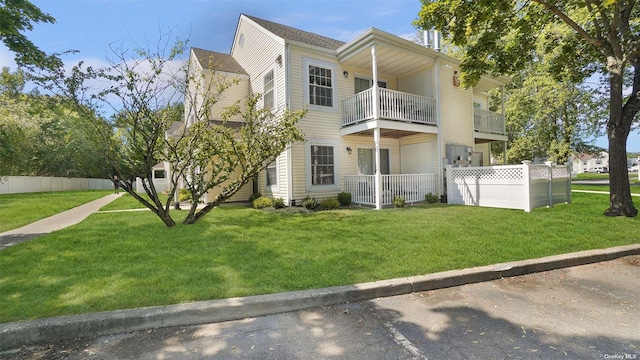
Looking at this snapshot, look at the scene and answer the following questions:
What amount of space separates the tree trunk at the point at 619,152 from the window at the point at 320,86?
8443 mm

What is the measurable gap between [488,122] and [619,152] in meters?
7.26

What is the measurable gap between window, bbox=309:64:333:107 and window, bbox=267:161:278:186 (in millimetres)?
2995

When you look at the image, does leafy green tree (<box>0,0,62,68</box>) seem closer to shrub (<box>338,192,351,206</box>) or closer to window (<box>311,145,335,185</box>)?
window (<box>311,145,335,185</box>)

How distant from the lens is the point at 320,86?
455 inches

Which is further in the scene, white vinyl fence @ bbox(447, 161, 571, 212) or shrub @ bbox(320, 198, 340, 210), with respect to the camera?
shrub @ bbox(320, 198, 340, 210)

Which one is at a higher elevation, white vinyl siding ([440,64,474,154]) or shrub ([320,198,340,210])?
white vinyl siding ([440,64,474,154])

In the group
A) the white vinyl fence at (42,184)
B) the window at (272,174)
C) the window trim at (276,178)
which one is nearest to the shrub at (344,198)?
the window trim at (276,178)

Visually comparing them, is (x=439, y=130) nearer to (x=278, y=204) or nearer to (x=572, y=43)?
(x=572, y=43)

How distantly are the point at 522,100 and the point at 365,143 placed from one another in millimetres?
19474

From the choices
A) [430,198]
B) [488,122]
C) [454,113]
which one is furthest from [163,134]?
[488,122]

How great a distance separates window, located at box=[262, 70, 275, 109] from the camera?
11945mm

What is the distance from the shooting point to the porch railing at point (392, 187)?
35.4 ft

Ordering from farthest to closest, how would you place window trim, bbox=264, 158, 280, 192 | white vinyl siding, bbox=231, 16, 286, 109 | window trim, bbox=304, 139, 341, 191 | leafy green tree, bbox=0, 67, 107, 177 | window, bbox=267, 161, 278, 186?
leafy green tree, bbox=0, 67, 107, 177 → window, bbox=267, 161, 278, 186 → window trim, bbox=264, 158, 280, 192 → white vinyl siding, bbox=231, 16, 286, 109 → window trim, bbox=304, 139, 341, 191
